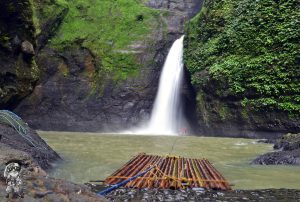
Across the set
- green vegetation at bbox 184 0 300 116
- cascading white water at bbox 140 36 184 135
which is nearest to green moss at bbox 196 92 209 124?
green vegetation at bbox 184 0 300 116

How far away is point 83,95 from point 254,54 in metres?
14.1

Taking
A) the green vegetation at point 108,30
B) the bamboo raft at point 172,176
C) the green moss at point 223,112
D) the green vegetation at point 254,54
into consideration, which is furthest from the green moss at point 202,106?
the bamboo raft at point 172,176

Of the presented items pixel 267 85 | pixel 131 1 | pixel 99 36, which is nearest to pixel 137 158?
pixel 267 85

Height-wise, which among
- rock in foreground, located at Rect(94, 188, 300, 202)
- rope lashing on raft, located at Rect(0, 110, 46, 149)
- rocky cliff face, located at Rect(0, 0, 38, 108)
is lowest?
rock in foreground, located at Rect(94, 188, 300, 202)

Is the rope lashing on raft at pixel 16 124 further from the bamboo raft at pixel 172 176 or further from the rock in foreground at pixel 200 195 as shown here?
the rock in foreground at pixel 200 195

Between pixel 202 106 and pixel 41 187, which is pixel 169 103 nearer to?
pixel 202 106

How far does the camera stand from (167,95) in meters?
30.5

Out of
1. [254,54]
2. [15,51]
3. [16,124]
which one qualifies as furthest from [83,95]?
[16,124]

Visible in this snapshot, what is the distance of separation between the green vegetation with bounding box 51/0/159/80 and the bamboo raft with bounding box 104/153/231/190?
69.2 feet

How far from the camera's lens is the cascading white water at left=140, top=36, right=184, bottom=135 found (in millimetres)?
30062

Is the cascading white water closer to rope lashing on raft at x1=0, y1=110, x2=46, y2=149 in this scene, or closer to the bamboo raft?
rope lashing on raft at x1=0, y1=110, x2=46, y2=149

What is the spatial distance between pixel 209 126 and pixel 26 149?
1712cm

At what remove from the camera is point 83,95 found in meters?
31.0

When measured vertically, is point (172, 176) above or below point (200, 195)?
above
